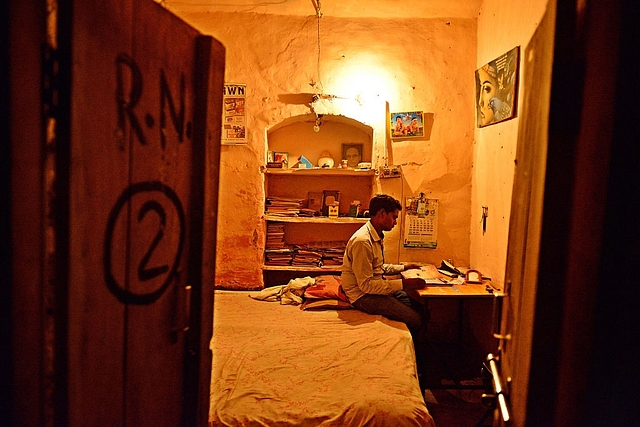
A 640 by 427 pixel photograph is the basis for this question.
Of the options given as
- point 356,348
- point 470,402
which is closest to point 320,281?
point 356,348

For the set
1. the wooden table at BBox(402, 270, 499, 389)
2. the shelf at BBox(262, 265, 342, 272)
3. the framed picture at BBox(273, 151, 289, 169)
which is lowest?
the shelf at BBox(262, 265, 342, 272)

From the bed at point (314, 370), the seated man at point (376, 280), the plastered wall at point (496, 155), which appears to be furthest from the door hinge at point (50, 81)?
the plastered wall at point (496, 155)

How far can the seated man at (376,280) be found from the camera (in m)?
3.90

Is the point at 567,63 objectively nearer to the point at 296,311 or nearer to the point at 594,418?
the point at 594,418

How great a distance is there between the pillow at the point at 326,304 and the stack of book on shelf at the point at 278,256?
3.03 feet

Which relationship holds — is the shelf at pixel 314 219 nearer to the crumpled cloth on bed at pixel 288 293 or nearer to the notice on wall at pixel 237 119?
the crumpled cloth on bed at pixel 288 293

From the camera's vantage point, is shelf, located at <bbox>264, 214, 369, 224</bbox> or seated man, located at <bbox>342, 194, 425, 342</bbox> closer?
seated man, located at <bbox>342, 194, 425, 342</bbox>

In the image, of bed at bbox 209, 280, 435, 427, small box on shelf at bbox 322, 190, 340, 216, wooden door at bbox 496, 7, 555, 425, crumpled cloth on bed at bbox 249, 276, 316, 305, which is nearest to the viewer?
wooden door at bbox 496, 7, 555, 425

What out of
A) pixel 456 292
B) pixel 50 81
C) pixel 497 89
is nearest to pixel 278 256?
pixel 456 292

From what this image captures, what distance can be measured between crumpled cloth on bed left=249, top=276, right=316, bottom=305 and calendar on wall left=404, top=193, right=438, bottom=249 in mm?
1288

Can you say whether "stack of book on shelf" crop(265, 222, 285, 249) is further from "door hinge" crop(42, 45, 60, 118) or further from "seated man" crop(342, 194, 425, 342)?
"door hinge" crop(42, 45, 60, 118)

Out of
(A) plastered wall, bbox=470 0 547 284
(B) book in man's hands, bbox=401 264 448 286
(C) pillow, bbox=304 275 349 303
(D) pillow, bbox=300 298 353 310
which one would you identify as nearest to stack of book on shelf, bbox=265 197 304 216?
(C) pillow, bbox=304 275 349 303

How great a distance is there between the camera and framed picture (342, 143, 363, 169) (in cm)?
538

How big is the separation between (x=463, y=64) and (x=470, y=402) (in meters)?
3.54
